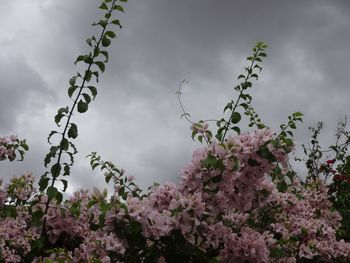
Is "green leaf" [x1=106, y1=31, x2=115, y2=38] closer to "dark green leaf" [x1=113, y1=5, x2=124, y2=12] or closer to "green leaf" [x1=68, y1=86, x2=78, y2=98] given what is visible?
"dark green leaf" [x1=113, y1=5, x2=124, y2=12]

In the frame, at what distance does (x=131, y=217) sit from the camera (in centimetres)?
329

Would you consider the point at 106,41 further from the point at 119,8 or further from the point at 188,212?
the point at 188,212

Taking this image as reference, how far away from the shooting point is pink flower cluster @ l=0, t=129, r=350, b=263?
11.0 ft

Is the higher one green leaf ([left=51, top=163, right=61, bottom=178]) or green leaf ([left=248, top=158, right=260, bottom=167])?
green leaf ([left=248, top=158, right=260, bottom=167])

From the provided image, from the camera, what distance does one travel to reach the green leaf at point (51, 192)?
4059 millimetres

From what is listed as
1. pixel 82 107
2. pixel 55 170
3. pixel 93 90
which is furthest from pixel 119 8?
pixel 55 170

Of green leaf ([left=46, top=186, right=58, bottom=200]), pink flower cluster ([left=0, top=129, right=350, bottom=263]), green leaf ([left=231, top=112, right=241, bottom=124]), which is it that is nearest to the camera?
pink flower cluster ([left=0, top=129, right=350, bottom=263])

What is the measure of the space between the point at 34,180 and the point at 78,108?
4.63ft

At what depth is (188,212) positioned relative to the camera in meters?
3.31

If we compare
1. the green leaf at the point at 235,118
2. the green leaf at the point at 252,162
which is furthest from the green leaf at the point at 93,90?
the green leaf at the point at 235,118

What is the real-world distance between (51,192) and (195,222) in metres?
1.32

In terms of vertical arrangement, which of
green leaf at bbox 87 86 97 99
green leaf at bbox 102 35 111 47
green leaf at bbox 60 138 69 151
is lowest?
green leaf at bbox 60 138 69 151

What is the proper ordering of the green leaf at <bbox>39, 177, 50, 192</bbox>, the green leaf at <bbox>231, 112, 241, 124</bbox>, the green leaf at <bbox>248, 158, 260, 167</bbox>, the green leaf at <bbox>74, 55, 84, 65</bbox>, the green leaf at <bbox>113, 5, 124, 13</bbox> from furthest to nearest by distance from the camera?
1. the green leaf at <bbox>231, 112, 241, 124</bbox>
2. the green leaf at <bbox>113, 5, 124, 13</bbox>
3. the green leaf at <bbox>74, 55, 84, 65</bbox>
4. the green leaf at <bbox>39, 177, 50, 192</bbox>
5. the green leaf at <bbox>248, 158, 260, 167</bbox>

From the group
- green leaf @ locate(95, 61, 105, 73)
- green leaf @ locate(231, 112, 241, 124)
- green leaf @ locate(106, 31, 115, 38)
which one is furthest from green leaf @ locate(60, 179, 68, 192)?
green leaf @ locate(231, 112, 241, 124)
